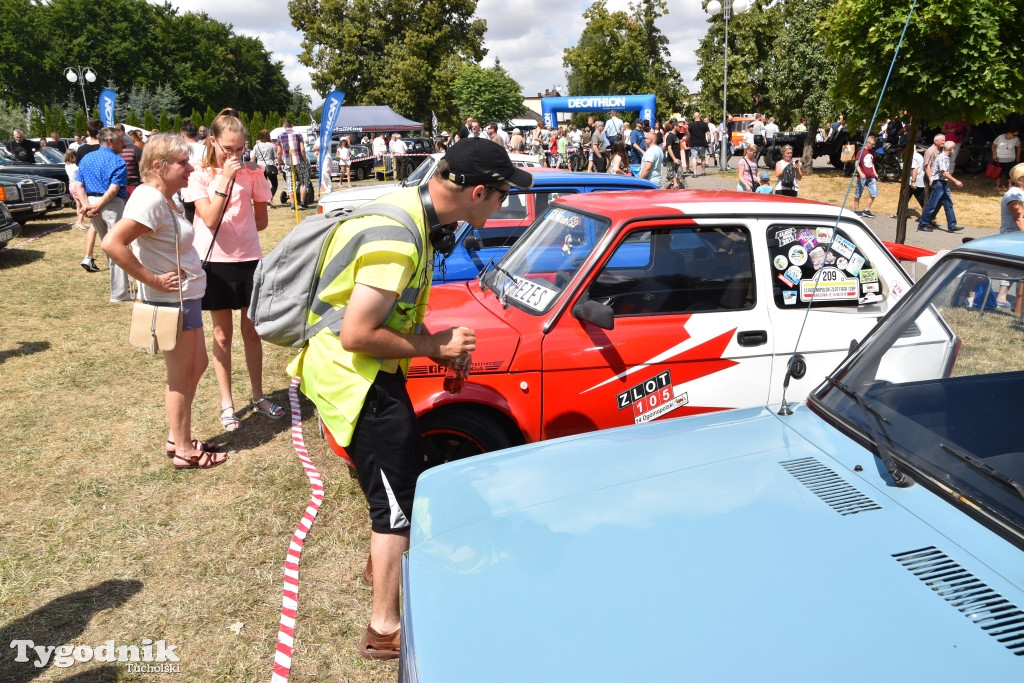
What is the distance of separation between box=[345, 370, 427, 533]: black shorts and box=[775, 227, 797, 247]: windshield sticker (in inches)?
94.6

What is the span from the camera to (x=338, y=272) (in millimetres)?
2600

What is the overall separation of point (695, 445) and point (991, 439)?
0.84 metres

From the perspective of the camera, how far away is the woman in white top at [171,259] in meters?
4.10

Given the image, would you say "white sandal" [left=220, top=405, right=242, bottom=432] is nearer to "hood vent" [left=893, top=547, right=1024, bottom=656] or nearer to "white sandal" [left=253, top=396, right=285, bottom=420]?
"white sandal" [left=253, top=396, right=285, bottom=420]

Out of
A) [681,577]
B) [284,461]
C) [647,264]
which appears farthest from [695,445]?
[284,461]

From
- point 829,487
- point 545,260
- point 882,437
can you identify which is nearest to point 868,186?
point 545,260

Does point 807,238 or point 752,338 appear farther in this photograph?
point 807,238

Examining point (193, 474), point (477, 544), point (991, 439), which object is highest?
point (991, 439)

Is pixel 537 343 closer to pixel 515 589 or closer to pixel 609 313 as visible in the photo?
pixel 609 313

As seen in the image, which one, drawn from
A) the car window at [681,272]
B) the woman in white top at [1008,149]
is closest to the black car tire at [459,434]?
the car window at [681,272]

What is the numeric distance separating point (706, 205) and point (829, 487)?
2.38 meters

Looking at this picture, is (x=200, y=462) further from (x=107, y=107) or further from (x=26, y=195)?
(x=107, y=107)

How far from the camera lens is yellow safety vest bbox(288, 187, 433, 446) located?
99.0 inches

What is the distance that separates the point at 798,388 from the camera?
13.5 ft
